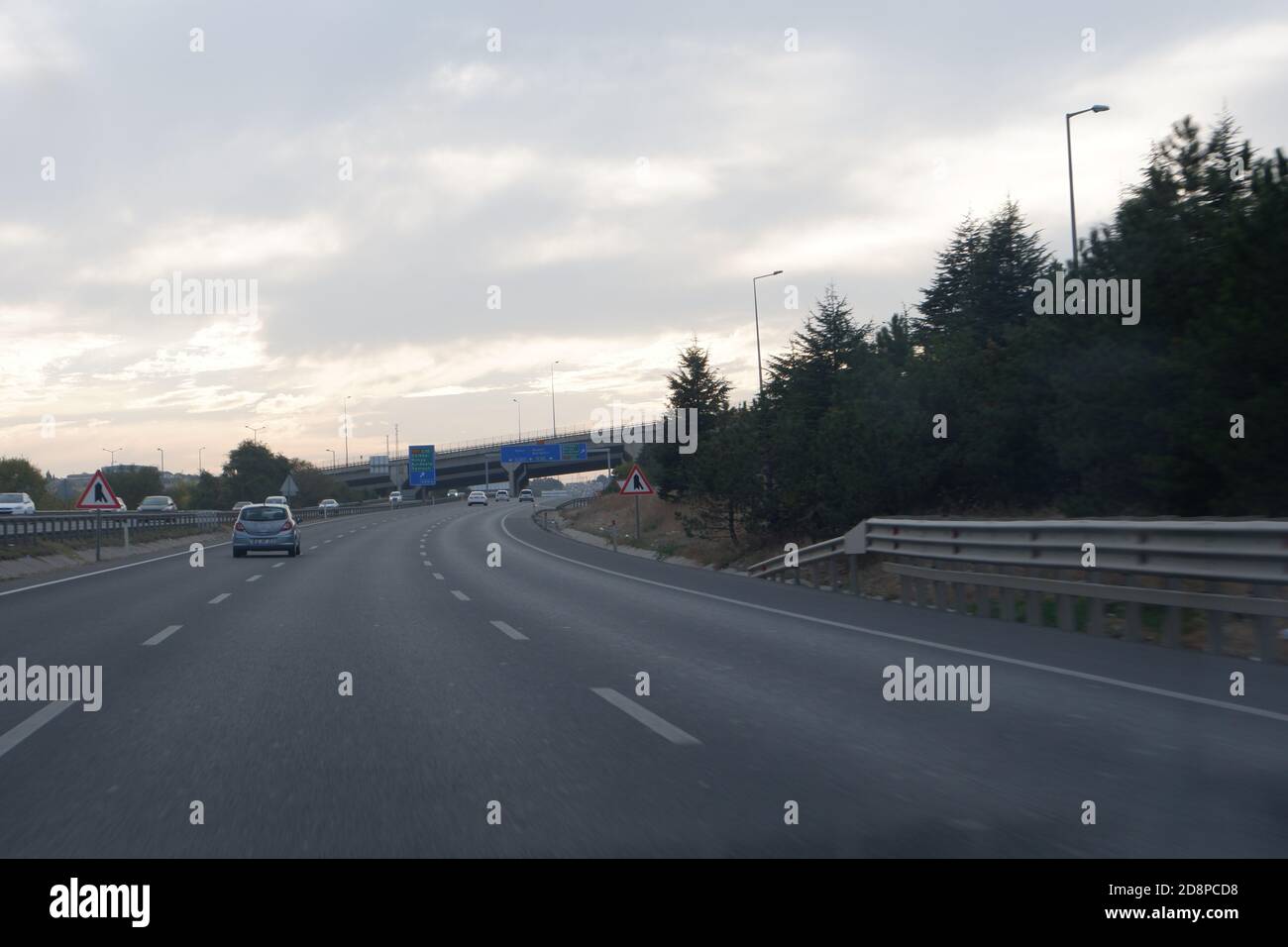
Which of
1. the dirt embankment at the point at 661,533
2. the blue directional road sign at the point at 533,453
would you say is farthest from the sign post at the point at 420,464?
the dirt embankment at the point at 661,533

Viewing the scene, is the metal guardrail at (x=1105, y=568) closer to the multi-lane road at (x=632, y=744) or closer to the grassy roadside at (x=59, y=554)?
the multi-lane road at (x=632, y=744)

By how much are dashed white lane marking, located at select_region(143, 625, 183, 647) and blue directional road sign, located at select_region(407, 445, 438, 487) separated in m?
99.8

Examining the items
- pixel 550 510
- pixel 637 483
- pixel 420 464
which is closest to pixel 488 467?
pixel 420 464

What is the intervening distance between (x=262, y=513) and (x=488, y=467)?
348 feet

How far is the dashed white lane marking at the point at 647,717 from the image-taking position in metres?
7.75

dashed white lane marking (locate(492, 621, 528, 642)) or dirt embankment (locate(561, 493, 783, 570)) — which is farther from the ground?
dashed white lane marking (locate(492, 621, 528, 642))

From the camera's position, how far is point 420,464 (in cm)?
11462

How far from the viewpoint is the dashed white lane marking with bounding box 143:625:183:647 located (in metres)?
13.4

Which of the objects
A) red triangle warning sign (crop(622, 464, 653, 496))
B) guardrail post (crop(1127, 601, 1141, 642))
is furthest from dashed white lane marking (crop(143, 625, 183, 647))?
red triangle warning sign (crop(622, 464, 653, 496))

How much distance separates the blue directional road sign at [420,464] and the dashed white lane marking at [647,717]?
105933 millimetres

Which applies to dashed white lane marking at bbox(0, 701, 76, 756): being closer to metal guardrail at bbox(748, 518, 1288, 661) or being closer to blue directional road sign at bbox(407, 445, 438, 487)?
metal guardrail at bbox(748, 518, 1288, 661)

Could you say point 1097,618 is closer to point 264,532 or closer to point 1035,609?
point 1035,609
